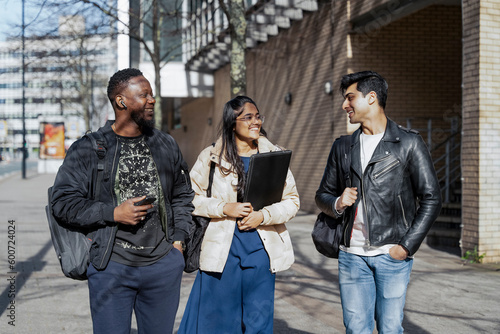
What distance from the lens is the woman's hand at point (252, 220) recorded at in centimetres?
347

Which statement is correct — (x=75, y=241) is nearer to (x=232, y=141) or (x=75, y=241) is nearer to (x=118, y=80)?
(x=118, y=80)

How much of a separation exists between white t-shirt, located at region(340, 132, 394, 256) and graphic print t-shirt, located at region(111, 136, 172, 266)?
1005 millimetres

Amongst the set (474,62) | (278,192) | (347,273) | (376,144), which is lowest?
(347,273)

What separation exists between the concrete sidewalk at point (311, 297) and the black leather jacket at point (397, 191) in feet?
6.87

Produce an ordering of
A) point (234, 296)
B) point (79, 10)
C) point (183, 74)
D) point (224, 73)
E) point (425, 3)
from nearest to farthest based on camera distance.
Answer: point (234, 296)
point (425, 3)
point (79, 10)
point (224, 73)
point (183, 74)

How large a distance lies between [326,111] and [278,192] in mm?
10056

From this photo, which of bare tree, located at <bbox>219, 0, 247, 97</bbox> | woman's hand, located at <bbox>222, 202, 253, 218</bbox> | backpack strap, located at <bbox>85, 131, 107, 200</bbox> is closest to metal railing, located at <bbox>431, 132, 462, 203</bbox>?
bare tree, located at <bbox>219, 0, 247, 97</bbox>

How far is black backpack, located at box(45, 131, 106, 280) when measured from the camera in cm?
285

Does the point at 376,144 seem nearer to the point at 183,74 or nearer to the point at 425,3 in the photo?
the point at 425,3

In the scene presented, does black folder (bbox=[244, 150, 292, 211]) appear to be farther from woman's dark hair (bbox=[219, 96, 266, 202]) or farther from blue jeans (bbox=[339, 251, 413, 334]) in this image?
blue jeans (bbox=[339, 251, 413, 334])

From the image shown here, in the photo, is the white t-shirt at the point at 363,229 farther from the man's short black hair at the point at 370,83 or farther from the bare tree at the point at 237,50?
the bare tree at the point at 237,50

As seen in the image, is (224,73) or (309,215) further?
(224,73)

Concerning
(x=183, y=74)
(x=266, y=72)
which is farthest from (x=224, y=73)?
(x=266, y=72)

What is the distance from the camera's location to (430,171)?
321cm
